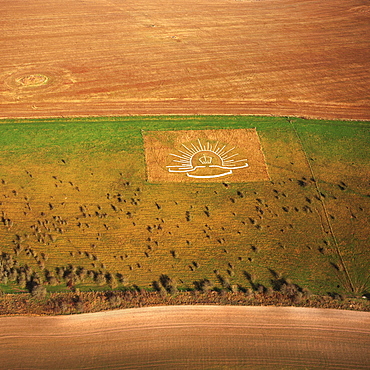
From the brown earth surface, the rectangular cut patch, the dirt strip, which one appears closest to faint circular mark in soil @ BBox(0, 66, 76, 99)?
the dirt strip

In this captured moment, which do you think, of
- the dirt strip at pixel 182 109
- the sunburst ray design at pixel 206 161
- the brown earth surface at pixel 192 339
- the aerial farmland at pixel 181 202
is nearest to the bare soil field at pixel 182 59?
the dirt strip at pixel 182 109

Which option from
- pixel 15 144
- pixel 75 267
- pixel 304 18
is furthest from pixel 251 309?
pixel 304 18

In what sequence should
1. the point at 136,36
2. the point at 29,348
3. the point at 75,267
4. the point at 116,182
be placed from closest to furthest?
the point at 29,348 < the point at 75,267 < the point at 116,182 < the point at 136,36

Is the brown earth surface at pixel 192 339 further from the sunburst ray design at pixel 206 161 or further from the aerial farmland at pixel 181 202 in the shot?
the sunburst ray design at pixel 206 161

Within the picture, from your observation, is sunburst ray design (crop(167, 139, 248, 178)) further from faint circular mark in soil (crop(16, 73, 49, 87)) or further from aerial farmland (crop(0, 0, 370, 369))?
faint circular mark in soil (crop(16, 73, 49, 87))

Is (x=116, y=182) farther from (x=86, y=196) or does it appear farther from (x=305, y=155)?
(x=305, y=155)

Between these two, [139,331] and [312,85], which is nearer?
[139,331]

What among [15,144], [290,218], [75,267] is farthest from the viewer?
[15,144]
